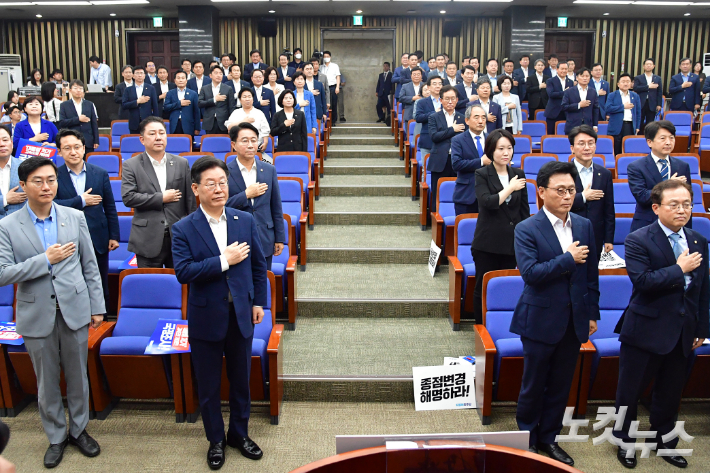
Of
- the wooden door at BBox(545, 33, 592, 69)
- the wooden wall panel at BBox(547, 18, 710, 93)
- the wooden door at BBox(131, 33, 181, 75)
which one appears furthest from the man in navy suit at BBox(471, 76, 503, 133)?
the wooden door at BBox(131, 33, 181, 75)

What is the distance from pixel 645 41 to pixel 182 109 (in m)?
9.01

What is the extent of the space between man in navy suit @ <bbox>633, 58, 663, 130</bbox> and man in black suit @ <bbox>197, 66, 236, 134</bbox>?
527 cm

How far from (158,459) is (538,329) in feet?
5.88

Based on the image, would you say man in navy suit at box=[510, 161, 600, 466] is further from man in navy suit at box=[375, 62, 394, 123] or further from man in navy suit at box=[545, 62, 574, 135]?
man in navy suit at box=[375, 62, 394, 123]

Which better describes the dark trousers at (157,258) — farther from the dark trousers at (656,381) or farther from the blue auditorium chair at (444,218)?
the dark trousers at (656,381)

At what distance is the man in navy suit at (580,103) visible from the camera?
6266 mm

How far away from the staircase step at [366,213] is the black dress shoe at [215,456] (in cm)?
296

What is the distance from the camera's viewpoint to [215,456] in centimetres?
253

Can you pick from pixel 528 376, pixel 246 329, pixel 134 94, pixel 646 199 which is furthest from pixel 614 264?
pixel 134 94

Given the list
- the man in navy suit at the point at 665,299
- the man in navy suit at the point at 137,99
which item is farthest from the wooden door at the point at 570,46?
the man in navy suit at the point at 665,299

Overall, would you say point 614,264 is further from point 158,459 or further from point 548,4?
point 548,4

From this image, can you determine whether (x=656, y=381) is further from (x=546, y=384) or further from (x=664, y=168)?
(x=664, y=168)

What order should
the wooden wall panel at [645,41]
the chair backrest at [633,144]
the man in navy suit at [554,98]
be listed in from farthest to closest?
the wooden wall panel at [645,41] < the man in navy suit at [554,98] < the chair backrest at [633,144]

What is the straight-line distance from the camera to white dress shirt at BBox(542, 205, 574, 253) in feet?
7.89
